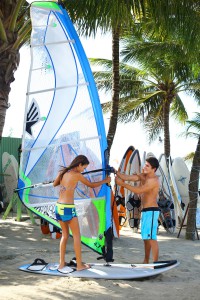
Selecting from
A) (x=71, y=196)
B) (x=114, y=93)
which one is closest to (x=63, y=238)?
(x=71, y=196)

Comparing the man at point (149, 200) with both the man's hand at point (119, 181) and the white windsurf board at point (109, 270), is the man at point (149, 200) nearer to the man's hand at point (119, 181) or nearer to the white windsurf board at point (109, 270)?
the man's hand at point (119, 181)

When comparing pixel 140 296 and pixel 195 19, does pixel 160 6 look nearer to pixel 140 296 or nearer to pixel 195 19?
pixel 195 19

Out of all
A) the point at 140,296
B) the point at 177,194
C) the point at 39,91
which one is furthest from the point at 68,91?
the point at 177,194

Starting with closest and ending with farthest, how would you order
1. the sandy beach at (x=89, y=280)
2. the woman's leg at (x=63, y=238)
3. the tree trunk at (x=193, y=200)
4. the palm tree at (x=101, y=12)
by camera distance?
1. the sandy beach at (x=89, y=280)
2. the woman's leg at (x=63, y=238)
3. the palm tree at (x=101, y=12)
4. the tree trunk at (x=193, y=200)

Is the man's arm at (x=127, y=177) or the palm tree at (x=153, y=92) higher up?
the palm tree at (x=153, y=92)

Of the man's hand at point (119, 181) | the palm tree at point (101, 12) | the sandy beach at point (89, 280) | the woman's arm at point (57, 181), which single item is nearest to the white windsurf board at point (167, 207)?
the sandy beach at point (89, 280)

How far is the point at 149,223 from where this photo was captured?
17.6 ft

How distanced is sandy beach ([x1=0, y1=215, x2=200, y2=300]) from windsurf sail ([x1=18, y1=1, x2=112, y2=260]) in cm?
73

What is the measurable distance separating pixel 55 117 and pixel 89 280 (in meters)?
1.94

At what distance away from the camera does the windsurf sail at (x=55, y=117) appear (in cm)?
545

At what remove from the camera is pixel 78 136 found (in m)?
5.48

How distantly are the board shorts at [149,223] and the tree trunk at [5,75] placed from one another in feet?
7.54

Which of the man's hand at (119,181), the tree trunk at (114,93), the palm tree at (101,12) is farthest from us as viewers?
the tree trunk at (114,93)

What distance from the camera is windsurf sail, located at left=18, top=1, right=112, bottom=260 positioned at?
5453 millimetres
